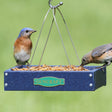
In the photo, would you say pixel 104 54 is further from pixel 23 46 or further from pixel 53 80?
pixel 23 46

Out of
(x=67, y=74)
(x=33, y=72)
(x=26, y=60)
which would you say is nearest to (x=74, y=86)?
(x=67, y=74)

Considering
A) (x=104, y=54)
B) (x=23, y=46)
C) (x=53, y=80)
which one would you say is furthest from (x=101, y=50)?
(x=23, y=46)

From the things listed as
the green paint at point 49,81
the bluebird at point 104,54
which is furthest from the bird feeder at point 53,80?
the bluebird at point 104,54

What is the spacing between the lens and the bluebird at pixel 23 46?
678 centimetres

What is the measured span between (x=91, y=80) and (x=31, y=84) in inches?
31.9

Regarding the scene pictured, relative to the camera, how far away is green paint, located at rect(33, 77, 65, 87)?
5.86 meters

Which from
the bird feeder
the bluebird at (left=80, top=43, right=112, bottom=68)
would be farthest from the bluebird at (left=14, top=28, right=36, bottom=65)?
the bluebird at (left=80, top=43, right=112, bottom=68)

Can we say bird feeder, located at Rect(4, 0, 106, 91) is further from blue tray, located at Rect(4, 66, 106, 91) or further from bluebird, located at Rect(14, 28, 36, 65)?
bluebird, located at Rect(14, 28, 36, 65)

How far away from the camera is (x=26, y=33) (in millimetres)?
6754

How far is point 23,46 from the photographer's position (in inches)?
269

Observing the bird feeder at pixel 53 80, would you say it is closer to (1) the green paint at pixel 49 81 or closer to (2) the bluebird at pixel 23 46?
(1) the green paint at pixel 49 81

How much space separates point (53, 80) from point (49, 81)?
6 cm

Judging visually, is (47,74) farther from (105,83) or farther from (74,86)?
(105,83)

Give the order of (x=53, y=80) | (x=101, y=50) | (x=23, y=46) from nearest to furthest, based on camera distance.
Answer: (x=53, y=80) → (x=101, y=50) → (x=23, y=46)
